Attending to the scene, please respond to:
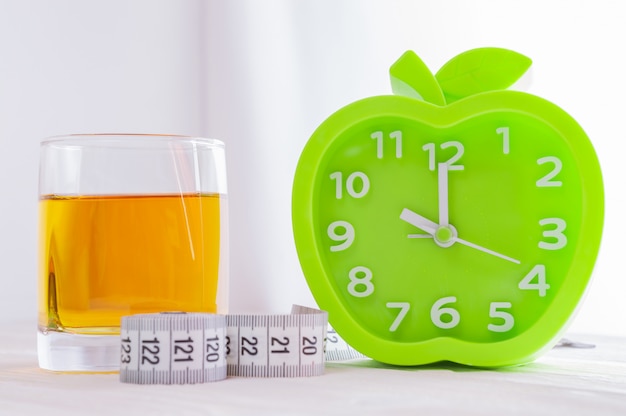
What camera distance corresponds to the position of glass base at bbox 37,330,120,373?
104cm

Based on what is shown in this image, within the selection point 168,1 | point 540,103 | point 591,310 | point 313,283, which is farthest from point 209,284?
point 168,1

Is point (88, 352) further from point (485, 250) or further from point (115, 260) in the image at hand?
point (485, 250)

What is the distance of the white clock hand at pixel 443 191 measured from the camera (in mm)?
1153

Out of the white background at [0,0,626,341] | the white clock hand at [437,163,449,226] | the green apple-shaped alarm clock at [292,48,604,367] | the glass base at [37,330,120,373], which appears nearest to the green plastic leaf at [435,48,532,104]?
the green apple-shaped alarm clock at [292,48,604,367]

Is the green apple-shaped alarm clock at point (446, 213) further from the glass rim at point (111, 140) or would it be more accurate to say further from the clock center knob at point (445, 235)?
the glass rim at point (111, 140)

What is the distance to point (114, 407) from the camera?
2.67 feet

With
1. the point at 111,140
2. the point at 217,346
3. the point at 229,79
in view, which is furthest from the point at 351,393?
the point at 229,79

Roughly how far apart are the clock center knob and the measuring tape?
0.20 meters

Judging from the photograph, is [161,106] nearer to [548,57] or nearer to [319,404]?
[548,57]

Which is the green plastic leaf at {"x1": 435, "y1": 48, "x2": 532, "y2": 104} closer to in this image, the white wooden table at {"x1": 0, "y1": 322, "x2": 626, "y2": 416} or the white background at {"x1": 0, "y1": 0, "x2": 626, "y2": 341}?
the white wooden table at {"x1": 0, "y1": 322, "x2": 626, "y2": 416}

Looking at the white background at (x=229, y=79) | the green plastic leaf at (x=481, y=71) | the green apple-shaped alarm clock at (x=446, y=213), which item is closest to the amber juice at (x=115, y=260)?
the green apple-shaped alarm clock at (x=446, y=213)

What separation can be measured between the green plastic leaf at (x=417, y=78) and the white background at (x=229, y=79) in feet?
2.32

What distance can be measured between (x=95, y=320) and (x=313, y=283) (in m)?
0.29

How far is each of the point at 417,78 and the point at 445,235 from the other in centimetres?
22
